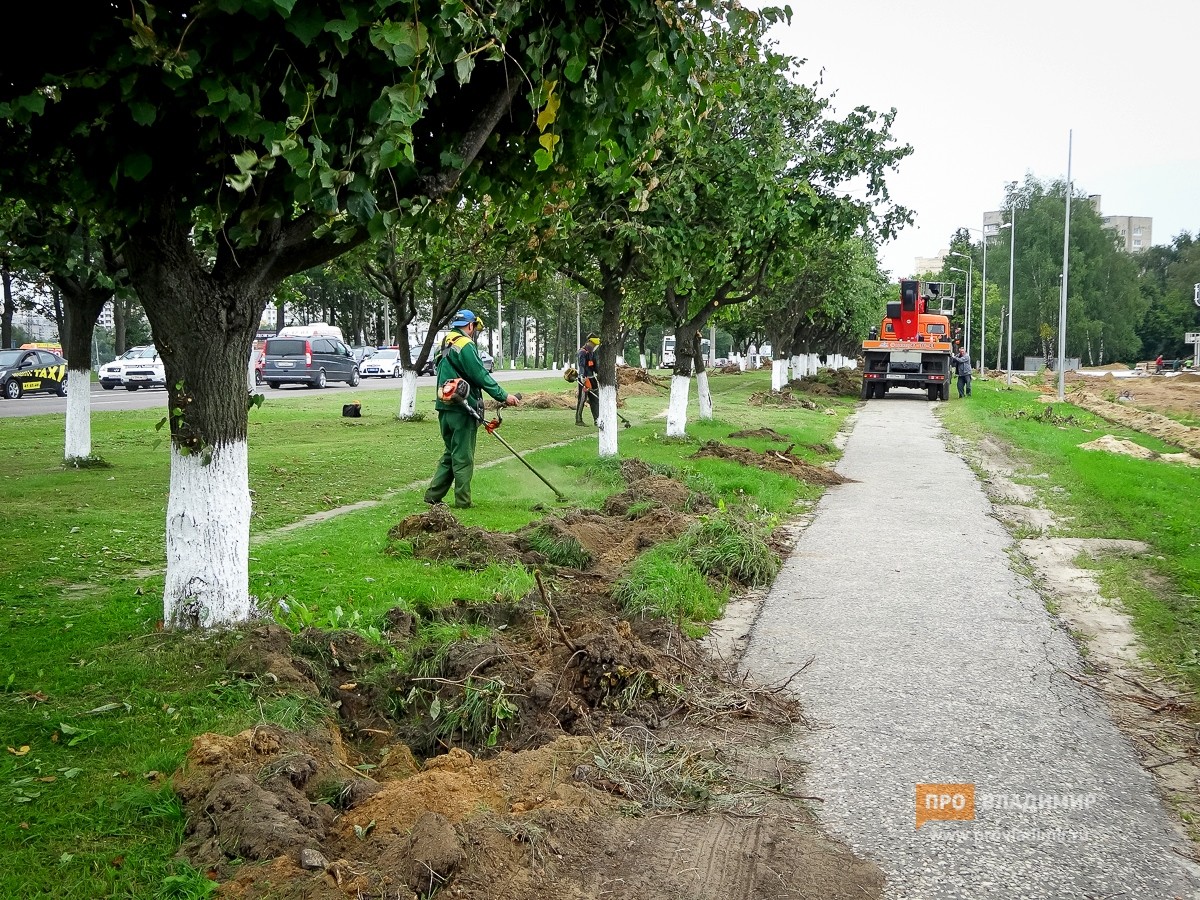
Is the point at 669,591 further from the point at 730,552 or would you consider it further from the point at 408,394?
the point at 408,394

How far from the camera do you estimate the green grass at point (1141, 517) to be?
276 inches

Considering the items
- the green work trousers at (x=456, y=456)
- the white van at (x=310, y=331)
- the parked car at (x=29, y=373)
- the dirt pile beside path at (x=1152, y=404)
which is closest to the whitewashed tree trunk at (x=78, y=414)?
the green work trousers at (x=456, y=456)

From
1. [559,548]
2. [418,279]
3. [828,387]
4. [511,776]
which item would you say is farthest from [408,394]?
[828,387]

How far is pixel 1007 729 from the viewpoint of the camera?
16.7 ft

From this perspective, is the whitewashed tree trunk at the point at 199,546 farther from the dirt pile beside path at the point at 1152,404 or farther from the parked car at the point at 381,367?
the parked car at the point at 381,367

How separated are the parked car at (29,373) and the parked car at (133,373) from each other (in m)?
3.47

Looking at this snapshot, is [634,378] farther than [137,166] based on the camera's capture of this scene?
Yes

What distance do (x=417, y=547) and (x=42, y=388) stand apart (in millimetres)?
26768

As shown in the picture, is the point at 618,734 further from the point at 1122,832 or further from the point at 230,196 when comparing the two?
the point at 230,196

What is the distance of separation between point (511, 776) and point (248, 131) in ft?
9.42

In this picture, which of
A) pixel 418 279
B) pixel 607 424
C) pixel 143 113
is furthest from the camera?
pixel 418 279

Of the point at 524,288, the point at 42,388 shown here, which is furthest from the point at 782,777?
the point at 42,388

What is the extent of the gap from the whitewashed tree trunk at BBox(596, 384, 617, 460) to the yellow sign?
35.4ft

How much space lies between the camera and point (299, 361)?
3781 centimetres
